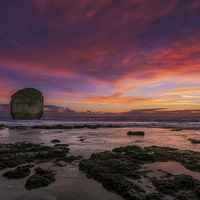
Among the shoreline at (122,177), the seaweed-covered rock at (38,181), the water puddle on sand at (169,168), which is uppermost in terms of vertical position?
the seaweed-covered rock at (38,181)

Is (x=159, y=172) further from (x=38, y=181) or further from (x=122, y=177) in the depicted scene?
(x=38, y=181)

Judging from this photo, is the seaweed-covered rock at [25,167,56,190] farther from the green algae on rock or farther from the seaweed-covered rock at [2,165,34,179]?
the green algae on rock

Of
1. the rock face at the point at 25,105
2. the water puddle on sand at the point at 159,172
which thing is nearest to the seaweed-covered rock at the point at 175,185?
the water puddle on sand at the point at 159,172

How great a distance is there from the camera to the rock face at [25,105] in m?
37.4

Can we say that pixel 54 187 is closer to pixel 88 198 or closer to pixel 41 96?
pixel 88 198

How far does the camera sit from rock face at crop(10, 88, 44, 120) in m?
37.4

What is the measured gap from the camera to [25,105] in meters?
37.7

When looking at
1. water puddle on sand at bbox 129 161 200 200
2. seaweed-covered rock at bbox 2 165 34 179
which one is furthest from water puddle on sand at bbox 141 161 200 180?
seaweed-covered rock at bbox 2 165 34 179

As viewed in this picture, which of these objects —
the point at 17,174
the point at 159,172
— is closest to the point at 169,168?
the point at 159,172

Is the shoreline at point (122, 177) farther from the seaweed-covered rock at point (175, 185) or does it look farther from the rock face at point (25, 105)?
the rock face at point (25, 105)

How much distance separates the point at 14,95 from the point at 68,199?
142 ft

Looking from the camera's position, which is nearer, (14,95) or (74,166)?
(74,166)

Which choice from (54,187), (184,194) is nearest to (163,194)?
(184,194)

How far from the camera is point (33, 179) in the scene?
2.80 meters
